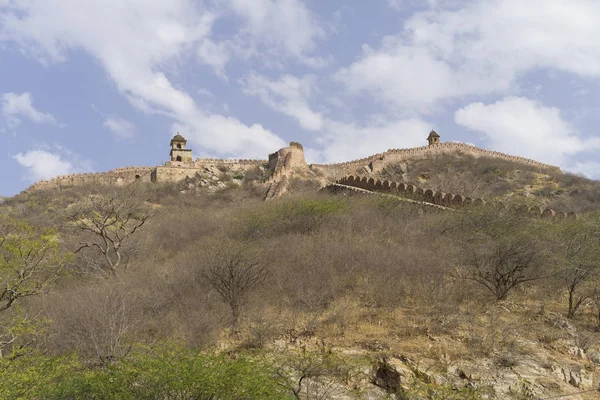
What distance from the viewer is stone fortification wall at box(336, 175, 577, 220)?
2102 centimetres

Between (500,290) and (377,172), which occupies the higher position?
(377,172)

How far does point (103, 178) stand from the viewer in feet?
154

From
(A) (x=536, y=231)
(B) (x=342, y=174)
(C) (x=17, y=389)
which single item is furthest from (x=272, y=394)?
(B) (x=342, y=174)

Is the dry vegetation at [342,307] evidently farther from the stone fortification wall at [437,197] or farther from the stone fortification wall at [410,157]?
the stone fortification wall at [410,157]

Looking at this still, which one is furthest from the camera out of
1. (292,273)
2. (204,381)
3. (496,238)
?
(496,238)

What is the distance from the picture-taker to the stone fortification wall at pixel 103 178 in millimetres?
45844

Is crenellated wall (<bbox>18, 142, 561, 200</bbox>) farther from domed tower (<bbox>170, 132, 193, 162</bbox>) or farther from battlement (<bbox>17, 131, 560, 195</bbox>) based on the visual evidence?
domed tower (<bbox>170, 132, 193, 162</bbox>)

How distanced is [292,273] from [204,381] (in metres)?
7.85

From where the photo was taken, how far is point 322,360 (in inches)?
405

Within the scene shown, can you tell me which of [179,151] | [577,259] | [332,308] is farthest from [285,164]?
[577,259]

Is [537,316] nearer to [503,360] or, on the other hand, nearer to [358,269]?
[503,360]

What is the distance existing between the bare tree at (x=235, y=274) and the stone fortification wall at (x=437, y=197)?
1087 centimetres

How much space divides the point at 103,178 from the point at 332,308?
128ft

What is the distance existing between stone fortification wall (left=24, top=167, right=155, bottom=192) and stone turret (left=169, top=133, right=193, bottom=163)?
3257mm
